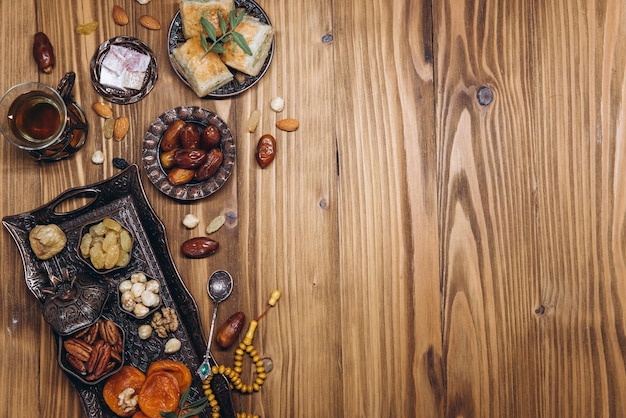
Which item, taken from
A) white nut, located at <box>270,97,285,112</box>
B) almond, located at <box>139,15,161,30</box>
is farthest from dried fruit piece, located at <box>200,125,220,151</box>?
almond, located at <box>139,15,161,30</box>

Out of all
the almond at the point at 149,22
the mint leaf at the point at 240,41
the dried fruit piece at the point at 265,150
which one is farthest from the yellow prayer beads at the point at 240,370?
the almond at the point at 149,22

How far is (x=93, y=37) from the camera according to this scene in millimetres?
1244

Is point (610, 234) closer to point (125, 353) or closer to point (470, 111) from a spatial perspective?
point (470, 111)

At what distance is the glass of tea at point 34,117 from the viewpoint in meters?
1.14

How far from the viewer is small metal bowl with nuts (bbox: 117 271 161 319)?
116 cm

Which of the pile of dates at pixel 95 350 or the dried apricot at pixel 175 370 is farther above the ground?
the pile of dates at pixel 95 350

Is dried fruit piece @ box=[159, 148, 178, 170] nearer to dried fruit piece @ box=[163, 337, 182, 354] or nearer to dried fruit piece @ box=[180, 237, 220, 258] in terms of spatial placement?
dried fruit piece @ box=[180, 237, 220, 258]

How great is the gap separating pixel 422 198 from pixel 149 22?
66cm

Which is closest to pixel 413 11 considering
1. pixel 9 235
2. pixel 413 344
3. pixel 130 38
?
pixel 130 38

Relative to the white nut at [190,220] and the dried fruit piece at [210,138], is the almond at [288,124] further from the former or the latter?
the white nut at [190,220]

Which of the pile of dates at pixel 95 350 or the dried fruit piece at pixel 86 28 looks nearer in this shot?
the pile of dates at pixel 95 350

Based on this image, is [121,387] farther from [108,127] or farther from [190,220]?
[108,127]

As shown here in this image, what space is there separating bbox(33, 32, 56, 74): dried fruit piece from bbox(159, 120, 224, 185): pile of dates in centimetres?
28

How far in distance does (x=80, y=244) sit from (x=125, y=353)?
23cm
